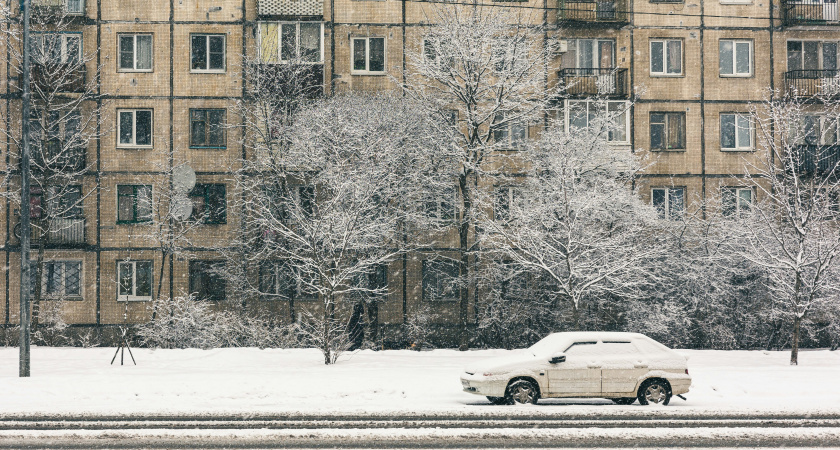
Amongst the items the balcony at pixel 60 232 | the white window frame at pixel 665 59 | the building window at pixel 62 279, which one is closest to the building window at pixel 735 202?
the white window frame at pixel 665 59

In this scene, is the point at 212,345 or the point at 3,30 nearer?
the point at 212,345

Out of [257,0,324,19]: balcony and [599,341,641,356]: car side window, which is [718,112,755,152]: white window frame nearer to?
[257,0,324,19]: balcony

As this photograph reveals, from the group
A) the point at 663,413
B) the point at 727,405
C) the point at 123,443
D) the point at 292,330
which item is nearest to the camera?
the point at 123,443

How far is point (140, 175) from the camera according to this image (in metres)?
32.8

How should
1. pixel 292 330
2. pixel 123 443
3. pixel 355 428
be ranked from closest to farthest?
pixel 123 443 → pixel 355 428 → pixel 292 330

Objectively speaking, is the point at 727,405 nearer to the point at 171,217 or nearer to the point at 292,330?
the point at 292,330

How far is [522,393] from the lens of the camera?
15.5 m

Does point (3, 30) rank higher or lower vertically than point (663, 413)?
higher

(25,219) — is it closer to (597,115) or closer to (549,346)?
(549,346)

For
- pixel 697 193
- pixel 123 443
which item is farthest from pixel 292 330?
pixel 697 193

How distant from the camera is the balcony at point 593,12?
33188 mm

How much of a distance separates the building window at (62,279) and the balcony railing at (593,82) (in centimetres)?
2019

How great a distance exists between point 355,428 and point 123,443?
Result: 329 centimetres

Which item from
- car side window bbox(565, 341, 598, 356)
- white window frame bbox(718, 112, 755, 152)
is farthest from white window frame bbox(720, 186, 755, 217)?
car side window bbox(565, 341, 598, 356)
